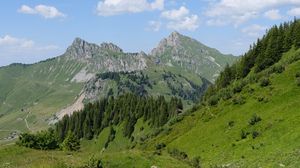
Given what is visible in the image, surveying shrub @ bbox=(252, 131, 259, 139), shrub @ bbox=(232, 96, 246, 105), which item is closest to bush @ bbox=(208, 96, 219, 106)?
shrub @ bbox=(232, 96, 246, 105)

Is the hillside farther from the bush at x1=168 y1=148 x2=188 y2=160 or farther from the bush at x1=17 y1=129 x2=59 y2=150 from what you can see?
the bush at x1=17 y1=129 x2=59 y2=150

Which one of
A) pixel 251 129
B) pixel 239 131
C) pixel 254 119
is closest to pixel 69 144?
pixel 239 131

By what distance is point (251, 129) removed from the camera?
62781 mm

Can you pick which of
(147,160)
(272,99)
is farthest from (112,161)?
(272,99)

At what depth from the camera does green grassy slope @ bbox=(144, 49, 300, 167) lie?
1866 inches

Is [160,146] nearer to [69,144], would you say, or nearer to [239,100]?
[69,144]

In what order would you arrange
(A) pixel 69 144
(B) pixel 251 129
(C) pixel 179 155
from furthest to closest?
(A) pixel 69 144 < (B) pixel 251 129 < (C) pixel 179 155

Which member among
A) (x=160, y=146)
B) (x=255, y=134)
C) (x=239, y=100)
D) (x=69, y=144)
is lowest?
(x=160, y=146)

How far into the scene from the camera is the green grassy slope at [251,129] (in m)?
47.4

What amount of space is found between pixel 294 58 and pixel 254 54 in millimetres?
36160

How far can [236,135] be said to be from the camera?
214 ft

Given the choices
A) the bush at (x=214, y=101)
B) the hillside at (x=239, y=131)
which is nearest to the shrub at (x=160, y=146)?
the hillside at (x=239, y=131)

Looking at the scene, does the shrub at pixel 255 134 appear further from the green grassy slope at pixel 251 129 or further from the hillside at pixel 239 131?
the green grassy slope at pixel 251 129

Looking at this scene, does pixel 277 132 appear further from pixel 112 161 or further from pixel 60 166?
pixel 60 166
